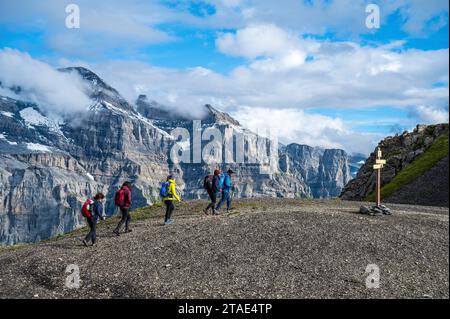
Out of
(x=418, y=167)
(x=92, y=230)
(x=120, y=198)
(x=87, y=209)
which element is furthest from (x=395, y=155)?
(x=87, y=209)

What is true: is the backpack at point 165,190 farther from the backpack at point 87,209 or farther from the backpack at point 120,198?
the backpack at point 87,209

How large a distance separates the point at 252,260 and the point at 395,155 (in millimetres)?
57054

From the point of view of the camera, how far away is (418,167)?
61.8 metres

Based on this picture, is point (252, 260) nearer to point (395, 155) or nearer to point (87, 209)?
point (87, 209)

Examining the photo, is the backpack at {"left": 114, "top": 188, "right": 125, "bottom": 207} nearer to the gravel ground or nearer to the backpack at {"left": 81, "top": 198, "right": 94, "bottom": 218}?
the gravel ground

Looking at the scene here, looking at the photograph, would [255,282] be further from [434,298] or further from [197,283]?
[434,298]

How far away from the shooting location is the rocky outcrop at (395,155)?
6781 cm

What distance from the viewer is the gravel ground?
20328mm

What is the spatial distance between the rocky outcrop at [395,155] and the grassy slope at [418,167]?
207cm

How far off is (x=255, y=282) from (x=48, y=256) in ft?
41.6

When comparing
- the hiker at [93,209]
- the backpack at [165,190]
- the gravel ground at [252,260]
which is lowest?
the gravel ground at [252,260]

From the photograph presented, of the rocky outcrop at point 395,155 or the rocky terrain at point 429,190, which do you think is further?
the rocky outcrop at point 395,155

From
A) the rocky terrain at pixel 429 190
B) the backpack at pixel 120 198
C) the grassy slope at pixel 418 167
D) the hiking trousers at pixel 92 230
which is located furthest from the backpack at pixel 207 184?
the grassy slope at pixel 418 167

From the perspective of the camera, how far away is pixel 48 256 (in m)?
25.7
